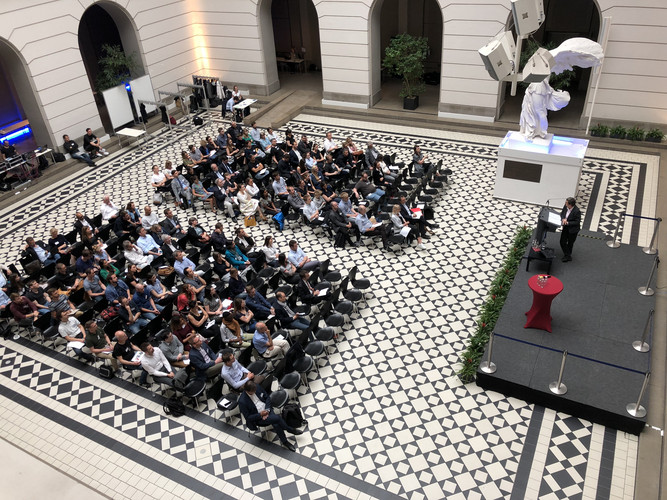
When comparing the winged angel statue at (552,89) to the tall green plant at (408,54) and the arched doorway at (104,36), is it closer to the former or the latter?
the tall green plant at (408,54)

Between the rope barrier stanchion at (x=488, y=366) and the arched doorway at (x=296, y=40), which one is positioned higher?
the arched doorway at (x=296, y=40)

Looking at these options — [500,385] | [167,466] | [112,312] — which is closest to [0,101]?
[112,312]

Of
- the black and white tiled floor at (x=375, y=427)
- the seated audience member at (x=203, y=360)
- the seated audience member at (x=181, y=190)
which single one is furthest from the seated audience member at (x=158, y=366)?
the seated audience member at (x=181, y=190)

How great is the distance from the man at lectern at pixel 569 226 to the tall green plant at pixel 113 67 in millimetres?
Answer: 14990

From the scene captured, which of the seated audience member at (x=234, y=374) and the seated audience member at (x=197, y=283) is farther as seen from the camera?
the seated audience member at (x=197, y=283)

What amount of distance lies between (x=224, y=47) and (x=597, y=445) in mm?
18786

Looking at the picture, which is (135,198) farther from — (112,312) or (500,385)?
(500,385)

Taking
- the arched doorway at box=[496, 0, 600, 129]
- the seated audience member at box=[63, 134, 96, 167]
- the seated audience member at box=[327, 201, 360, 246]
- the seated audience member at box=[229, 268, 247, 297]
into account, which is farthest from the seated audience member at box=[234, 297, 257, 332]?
the arched doorway at box=[496, 0, 600, 129]

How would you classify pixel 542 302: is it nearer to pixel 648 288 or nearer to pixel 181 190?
pixel 648 288

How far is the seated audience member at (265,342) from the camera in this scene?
8.44 m

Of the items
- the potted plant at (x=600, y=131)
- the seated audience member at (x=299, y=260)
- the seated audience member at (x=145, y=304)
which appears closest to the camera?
the seated audience member at (x=145, y=304)

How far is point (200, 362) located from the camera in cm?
825

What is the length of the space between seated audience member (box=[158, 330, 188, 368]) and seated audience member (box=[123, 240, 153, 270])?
9.14 feet

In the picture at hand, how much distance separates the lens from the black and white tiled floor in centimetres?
730
